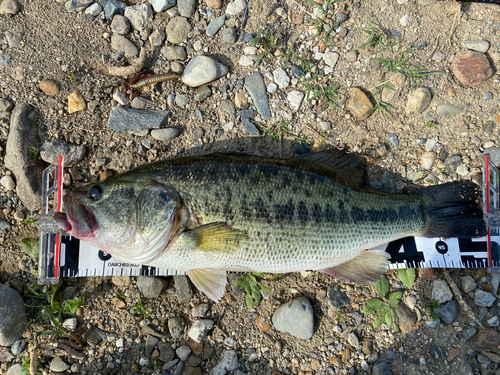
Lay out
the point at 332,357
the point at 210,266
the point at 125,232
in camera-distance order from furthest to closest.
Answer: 1. the point at 332,357
2. the point at 210,266
3. the point at 125,232

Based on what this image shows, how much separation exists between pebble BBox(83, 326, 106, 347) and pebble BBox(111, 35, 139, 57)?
334cm

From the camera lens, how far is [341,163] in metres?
3.83

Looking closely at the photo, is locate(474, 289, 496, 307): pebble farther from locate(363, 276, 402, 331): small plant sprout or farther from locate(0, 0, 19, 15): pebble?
locate(0, 0, 19, 15): pebble

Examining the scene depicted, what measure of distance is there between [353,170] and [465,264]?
1787 mm

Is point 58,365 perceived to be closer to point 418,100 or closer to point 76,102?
point 76,102

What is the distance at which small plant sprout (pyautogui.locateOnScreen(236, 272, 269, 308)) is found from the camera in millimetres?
3848

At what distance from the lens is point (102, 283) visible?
12.8 ft

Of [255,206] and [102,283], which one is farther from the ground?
[255,206]

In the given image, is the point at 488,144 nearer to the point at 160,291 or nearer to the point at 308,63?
the point at 308,63

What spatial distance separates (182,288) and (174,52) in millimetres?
2879

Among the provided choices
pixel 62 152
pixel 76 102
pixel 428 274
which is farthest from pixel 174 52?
pixel 428 274

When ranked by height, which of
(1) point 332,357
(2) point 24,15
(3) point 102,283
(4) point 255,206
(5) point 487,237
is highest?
(2) point 24,15

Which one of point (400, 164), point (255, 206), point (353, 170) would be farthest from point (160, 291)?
point (400, 164)

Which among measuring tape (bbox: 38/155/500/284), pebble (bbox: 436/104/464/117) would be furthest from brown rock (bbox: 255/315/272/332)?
pebble (bbox: 436/104/464/117)
